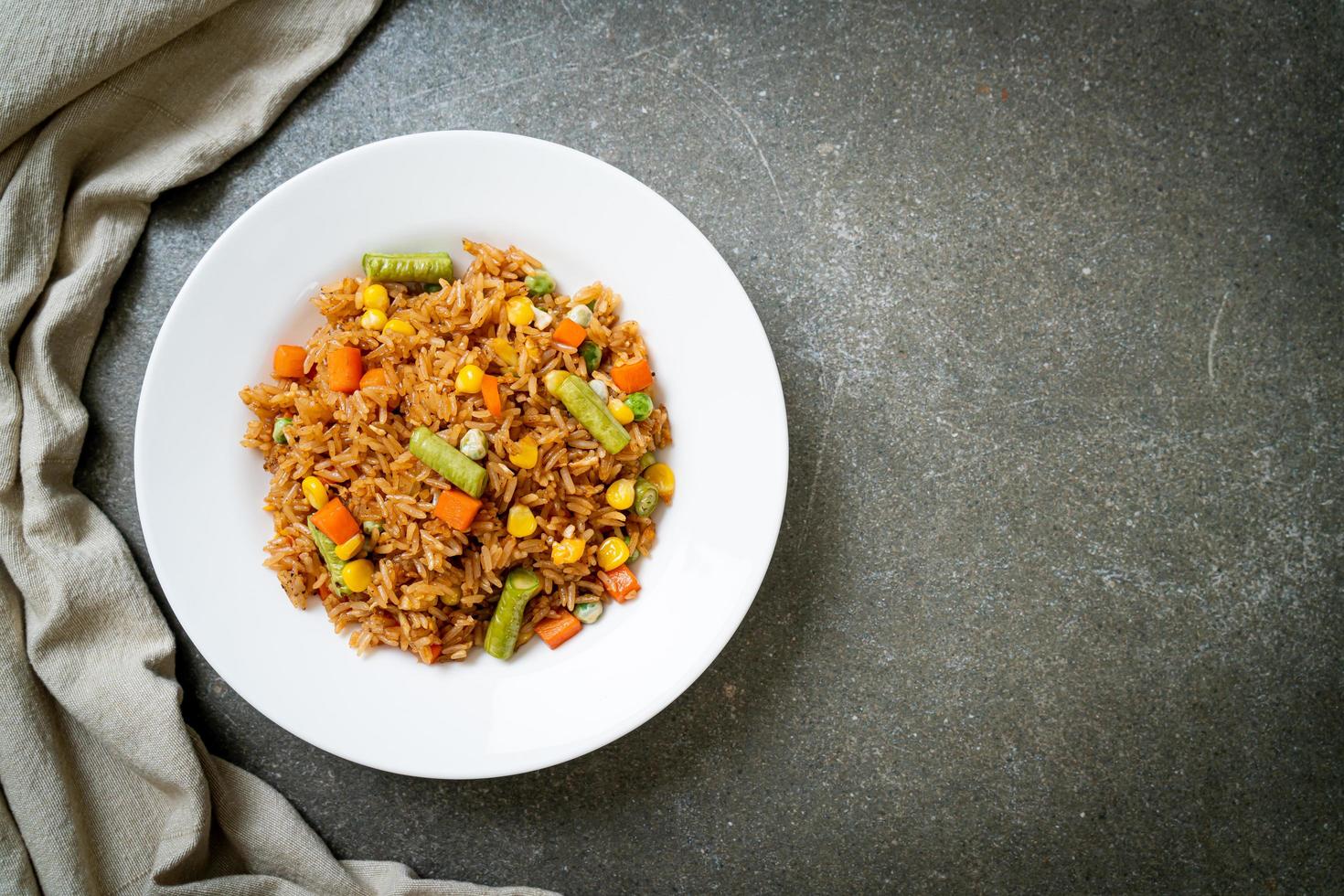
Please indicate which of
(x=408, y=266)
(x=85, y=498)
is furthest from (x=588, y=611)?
(x=85, y=498)

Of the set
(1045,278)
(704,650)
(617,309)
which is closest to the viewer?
(704,650)

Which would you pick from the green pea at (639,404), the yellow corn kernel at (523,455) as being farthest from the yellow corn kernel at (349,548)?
the green pea at (639,404)

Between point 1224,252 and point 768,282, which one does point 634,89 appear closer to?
point 768,282

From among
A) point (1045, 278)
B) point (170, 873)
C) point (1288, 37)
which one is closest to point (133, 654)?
point (170, 873)

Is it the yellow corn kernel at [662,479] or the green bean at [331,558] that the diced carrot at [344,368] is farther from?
the yellow corn kernel at [662,479]

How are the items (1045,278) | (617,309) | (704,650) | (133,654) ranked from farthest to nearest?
(1045,278) → (133,654) → (617,309) → (704,650)

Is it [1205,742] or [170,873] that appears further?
[1205,742]
